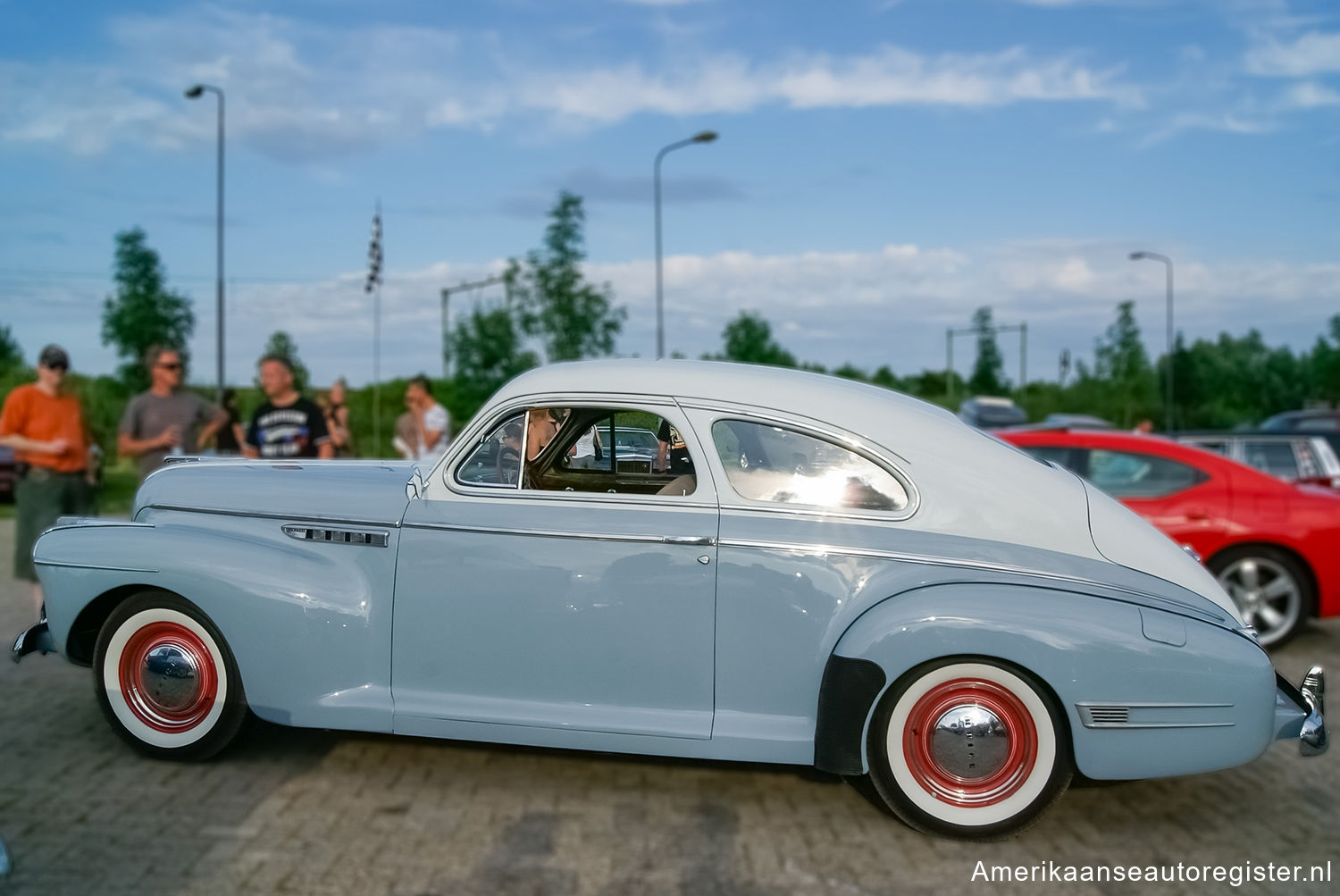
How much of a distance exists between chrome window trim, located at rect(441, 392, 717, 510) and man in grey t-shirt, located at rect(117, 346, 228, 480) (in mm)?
4256

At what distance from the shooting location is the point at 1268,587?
7203mm

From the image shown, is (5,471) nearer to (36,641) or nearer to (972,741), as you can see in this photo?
(36,641)

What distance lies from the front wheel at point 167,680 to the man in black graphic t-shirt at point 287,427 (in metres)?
3.44

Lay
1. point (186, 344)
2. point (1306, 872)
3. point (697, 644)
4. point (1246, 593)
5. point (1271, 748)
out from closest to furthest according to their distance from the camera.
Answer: point (1306, 872)
point (697, 644)
point (1271, 748)
point (1246, 593)
point (186, 344)

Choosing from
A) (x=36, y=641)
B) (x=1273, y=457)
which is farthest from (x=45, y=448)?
(x=1273, y=457)

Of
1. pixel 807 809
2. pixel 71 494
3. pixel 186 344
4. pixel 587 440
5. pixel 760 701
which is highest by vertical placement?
pixel 186 344

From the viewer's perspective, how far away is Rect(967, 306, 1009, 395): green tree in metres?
71.0

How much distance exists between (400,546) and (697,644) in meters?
1.24

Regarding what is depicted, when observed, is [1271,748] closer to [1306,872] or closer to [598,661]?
[1306,872]

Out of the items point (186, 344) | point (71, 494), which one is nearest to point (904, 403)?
point (71, 494)

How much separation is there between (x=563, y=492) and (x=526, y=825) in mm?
1239

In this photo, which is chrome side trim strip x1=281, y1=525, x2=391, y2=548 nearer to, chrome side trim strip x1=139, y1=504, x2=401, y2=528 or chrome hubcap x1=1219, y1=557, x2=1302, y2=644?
chrome side trim strip x1=139, y1=504, x2=401, y2=528

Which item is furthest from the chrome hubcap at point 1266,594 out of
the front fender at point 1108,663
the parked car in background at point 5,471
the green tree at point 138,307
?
the green tree at point 138,307

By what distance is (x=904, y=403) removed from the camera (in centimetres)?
428
